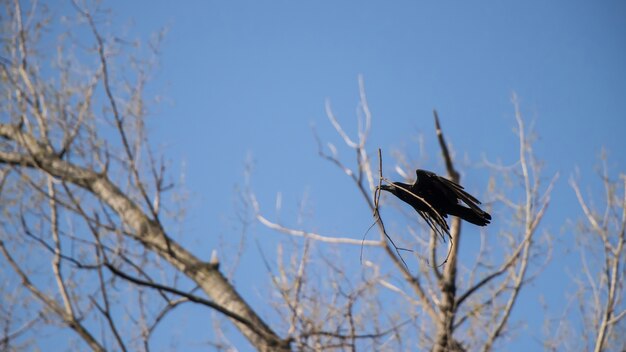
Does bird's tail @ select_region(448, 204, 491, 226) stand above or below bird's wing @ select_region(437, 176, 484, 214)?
below

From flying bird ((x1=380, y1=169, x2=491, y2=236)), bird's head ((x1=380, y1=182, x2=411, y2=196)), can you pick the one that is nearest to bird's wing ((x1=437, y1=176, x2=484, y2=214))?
flying bird ((x1=380, y1=169, x2=491, y2=236))

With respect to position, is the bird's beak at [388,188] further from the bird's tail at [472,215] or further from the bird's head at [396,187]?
the bird's tail at [472,215]

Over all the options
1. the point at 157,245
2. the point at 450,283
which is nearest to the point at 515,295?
the point at 450,283

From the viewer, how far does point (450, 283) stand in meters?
5.75

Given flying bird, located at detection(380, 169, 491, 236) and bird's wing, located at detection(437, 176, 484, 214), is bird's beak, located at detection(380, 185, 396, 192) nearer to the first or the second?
flying bird, located at detection(380, 169, 491, 236)

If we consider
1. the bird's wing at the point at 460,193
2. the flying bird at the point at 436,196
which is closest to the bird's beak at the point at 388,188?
the flying bird at the point at 436,196

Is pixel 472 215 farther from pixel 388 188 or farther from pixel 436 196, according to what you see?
pixel 388 188

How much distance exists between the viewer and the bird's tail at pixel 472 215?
1782 mm

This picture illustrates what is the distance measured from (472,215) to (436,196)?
0.13 m

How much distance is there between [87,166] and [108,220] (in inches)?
52.3

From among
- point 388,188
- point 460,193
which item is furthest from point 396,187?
point 460,193

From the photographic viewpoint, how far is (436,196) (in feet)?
6.20

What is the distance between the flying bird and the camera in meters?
1.85

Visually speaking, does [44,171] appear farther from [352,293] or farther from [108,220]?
[352,293]
